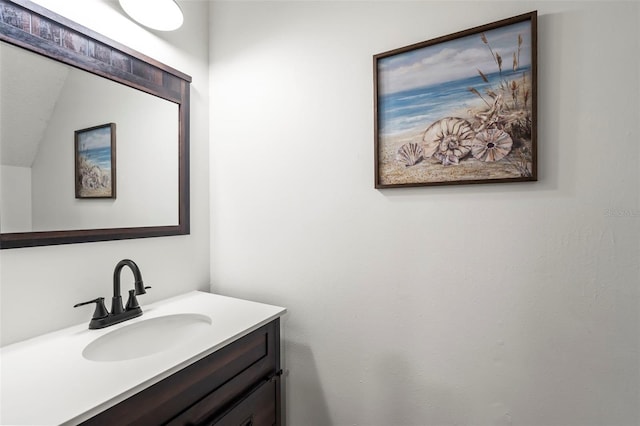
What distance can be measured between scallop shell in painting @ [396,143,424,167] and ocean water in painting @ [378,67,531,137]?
0.06 m

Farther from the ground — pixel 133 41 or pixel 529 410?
pixel 133 41

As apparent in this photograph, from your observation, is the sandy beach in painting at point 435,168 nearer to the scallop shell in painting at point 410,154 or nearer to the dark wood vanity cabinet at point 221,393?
the scallop shell in painting at point 410,154

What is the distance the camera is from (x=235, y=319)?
1.09 meters

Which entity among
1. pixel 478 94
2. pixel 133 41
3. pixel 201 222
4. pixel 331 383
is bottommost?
pixel 331 383

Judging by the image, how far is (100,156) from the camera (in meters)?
1.14

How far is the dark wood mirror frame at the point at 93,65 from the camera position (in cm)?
92

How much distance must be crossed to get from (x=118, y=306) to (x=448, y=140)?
4.33 feet

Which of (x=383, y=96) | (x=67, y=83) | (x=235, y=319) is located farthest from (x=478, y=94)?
(x=67, y=83)

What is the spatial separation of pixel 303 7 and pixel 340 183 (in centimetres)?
80

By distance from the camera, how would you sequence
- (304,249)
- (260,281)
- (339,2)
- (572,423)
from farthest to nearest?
(260,281)
(304,249)
(339,2)
(572,423)

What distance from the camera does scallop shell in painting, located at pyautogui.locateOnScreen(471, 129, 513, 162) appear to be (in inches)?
37.0

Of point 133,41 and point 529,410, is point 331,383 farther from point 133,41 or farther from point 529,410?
point 133,41

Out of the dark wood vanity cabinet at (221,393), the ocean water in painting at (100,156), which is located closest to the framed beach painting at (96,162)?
the ocean water in painting at (100,156)

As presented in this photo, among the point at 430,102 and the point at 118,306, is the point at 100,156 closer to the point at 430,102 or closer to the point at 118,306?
the point at 118,306
